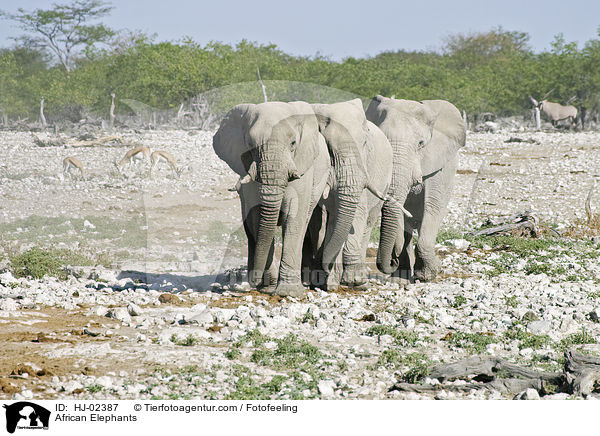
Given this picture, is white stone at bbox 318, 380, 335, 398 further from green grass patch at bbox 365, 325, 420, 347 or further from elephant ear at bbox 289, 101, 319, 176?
elephant ear at bbox 289, 101, 319, 176

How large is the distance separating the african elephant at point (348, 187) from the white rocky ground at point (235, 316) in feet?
1.49

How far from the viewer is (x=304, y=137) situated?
877cm

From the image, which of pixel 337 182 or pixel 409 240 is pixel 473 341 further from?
pixel 409 240

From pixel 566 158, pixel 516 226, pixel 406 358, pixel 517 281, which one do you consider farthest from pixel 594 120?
pixel 406 358

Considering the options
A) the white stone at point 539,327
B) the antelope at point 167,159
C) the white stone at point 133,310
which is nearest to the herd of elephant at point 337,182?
the white stone at point 133,310

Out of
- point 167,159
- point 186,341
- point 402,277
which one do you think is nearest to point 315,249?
point 402,277

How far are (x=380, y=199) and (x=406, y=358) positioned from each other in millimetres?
3446

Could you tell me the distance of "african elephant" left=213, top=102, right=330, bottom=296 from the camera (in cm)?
835

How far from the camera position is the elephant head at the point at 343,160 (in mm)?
9375

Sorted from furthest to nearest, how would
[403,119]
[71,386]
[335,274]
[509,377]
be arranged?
1. [403,119]
2. [335,274]
3. [509,377]
4. [71,386]

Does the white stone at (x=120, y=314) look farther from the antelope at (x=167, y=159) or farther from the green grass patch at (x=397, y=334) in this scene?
the antelope at (x=167, y=159)

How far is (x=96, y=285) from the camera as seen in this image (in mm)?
9484
